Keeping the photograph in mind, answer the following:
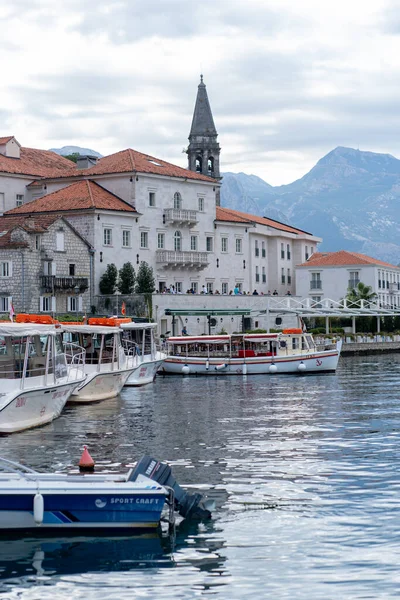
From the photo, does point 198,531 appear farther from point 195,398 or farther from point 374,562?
point 195,398

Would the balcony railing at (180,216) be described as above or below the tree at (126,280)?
above

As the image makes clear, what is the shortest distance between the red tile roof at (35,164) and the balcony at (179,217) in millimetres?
11635

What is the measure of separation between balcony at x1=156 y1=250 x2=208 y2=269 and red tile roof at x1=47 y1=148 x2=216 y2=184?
7.14 m

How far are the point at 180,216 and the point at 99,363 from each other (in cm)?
4967

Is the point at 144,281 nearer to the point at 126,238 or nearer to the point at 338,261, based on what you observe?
the point at 126,238

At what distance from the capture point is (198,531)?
19000 mm

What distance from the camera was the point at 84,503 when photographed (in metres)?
18.3

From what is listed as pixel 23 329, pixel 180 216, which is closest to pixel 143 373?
pixel 23 329

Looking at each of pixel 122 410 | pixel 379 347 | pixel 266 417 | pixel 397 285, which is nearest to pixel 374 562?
pixel 266 417

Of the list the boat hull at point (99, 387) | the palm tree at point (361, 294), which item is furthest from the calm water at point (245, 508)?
the palm tree at point (361, 294)

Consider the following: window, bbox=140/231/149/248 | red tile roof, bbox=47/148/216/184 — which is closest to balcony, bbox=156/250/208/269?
window, bbox=140/231/149/248

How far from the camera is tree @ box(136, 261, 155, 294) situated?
86.6 metres

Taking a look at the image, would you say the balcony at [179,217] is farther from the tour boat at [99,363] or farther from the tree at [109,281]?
the tour boat at [99,363]

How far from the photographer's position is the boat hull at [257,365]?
6556 centimetres
